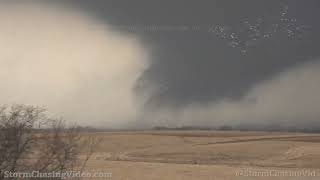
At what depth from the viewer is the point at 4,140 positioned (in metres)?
21.6

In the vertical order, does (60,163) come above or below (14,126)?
below

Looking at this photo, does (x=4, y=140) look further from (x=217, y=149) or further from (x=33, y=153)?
(x=217, y=149)

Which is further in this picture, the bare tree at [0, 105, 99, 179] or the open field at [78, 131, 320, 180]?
the open field at [78, 131, 320, 180]

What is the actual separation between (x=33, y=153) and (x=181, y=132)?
359 feet

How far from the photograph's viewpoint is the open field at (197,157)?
139 feet

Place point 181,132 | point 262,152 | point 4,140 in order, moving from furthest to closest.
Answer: point 181,132
point 262,152
point 4,140

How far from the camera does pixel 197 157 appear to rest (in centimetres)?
7100

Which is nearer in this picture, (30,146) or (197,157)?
(30,146)

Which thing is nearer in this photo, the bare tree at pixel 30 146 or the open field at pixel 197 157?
the bare tree at pixel 30 146

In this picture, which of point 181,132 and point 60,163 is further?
point 181,132

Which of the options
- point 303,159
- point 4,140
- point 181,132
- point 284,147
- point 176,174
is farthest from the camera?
point 181,132

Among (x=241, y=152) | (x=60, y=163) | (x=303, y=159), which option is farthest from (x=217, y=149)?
(x=60, y=163)

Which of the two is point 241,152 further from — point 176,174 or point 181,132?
point 181,132

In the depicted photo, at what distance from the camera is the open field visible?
42.4 metres
